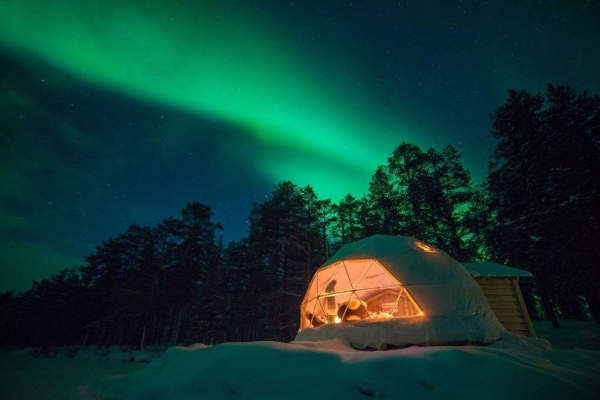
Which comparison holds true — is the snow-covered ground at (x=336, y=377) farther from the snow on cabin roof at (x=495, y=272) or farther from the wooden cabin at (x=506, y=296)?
the wooden cabin at (x=506, y=296)

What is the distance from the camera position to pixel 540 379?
3117mm

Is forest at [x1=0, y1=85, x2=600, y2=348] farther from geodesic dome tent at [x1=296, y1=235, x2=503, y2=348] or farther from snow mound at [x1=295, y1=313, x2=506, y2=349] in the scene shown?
snow mound at [x1=295, y1=313, x2=506, y2=349]

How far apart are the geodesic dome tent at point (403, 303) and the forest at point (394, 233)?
414cm

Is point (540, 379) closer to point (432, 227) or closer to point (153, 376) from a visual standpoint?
point (153, 376)

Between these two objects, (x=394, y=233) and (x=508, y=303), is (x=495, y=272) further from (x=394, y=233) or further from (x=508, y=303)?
(x=394, y=233)

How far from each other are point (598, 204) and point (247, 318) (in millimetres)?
25465

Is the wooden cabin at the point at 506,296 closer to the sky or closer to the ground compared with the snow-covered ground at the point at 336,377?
closer to the sky

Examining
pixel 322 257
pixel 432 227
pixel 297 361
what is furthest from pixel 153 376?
pixel 432 227

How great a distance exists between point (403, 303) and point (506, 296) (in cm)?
524

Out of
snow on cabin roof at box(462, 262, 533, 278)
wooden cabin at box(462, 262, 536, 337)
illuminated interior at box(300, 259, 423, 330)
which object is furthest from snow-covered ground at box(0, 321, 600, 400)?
wooden cabin at box(462, 262, 536, 337)

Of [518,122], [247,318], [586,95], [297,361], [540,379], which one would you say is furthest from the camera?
[247,318]

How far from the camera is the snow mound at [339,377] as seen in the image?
9.77ft

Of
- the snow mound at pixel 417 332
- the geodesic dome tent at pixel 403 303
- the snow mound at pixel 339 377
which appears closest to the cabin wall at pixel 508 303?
the geodesic dome tent at pixel 403 303

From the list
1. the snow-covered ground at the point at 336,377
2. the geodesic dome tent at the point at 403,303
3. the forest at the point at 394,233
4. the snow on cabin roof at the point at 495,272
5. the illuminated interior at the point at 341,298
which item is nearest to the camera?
the snow-covered ground at the point at 336,377
